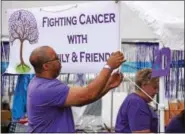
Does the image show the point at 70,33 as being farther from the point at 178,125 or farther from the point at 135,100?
the point at 178,125

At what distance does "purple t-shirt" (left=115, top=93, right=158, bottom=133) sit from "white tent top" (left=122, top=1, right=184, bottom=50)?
0.59 m

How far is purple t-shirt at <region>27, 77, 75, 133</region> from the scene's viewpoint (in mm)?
2627

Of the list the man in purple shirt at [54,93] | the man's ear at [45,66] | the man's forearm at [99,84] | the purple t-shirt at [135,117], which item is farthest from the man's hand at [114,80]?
the purple t-shirt at [135,117]

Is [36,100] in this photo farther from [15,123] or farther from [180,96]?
[180,96]

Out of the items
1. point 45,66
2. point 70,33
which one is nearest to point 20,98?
point 70,33

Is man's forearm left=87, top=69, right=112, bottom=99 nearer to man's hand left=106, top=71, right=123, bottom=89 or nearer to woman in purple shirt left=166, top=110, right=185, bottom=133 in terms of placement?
man's hand left=106, top=71, right=123, bottom=89

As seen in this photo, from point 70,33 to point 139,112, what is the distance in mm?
1046

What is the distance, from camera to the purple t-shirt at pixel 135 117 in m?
3.26

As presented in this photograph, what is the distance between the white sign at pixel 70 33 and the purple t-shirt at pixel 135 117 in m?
0.52

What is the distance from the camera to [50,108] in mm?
2674

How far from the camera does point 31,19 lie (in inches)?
163

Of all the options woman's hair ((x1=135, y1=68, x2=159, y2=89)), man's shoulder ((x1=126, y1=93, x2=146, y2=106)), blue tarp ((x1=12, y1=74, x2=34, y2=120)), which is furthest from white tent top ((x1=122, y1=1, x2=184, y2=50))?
blue tarp ((x1=12, y1=74, x2=34, y2=120))

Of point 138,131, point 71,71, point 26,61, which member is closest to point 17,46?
point 26,61

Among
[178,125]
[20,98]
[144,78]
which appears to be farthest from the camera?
[20,98]
